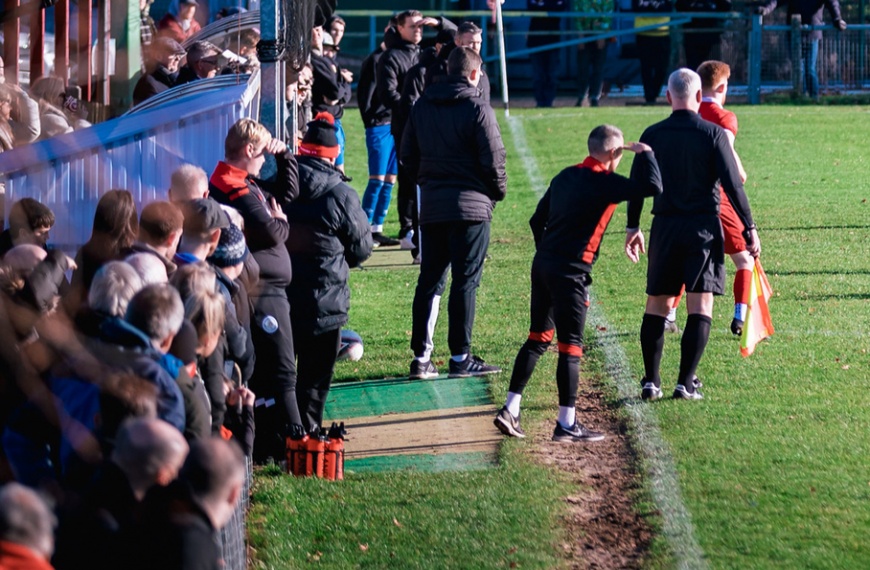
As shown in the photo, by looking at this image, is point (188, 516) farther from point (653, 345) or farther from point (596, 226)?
point (653, 345)

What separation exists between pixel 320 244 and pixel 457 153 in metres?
1.87

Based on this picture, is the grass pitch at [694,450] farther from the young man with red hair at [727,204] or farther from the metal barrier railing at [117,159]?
the metal barrier railing at [117,159]

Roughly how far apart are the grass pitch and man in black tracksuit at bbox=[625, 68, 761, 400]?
38cm

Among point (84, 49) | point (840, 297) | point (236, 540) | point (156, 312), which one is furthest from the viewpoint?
point (84, 49)

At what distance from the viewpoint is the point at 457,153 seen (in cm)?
939

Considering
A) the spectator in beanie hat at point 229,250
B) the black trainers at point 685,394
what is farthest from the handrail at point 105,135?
the black trainers at point 685,394

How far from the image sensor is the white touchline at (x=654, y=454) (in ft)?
20.3

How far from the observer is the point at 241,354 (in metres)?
6.41

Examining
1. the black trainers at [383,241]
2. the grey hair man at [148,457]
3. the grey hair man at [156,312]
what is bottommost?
the black trainers at [383,241]

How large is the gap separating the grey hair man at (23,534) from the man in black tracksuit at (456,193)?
6.04 m

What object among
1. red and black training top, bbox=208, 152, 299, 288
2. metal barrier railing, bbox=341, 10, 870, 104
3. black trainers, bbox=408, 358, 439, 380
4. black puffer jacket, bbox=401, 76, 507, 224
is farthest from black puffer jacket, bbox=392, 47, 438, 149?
Result: metal barrier railing, bbox=341, 10, 870, 104

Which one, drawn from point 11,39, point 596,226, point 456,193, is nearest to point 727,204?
point 456,193

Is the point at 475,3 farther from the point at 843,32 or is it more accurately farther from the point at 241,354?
the point at 241,354

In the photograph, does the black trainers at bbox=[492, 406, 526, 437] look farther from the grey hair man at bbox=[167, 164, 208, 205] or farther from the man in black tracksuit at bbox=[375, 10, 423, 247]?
the man in black tracksuit at bbox=[375, 10, 423, 247]
